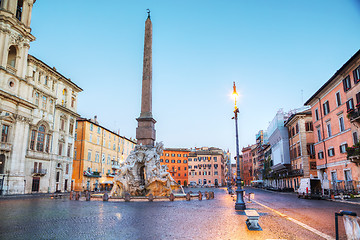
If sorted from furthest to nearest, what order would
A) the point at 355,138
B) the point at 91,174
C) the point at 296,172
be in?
1. the point at 91,174
2. the point at 296,172
3. the point at 355,138

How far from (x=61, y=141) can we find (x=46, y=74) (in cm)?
1043

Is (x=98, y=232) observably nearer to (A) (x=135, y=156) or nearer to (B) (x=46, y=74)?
(A) (x=135, y=156)

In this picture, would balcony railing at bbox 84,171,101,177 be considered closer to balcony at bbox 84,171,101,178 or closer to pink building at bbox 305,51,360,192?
balcony at bbox 84,171,101,178

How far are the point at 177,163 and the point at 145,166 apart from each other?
2951 inches

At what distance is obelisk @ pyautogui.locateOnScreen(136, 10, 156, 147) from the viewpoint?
24.1 metres

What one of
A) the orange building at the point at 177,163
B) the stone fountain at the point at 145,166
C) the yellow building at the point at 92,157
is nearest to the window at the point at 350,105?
the stone fountain at the point at 145,166

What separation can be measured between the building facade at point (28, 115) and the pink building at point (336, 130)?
1418 inches

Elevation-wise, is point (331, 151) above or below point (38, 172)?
above

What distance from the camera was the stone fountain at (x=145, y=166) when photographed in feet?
73.8

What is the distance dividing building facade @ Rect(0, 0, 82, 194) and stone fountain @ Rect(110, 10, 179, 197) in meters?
17.7

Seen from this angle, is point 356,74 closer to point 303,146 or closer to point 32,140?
point 303,146

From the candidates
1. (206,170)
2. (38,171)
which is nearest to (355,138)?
(38,171)

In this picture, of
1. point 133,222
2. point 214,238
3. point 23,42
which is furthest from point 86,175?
point 214,238

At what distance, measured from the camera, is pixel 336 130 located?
2977 cm
